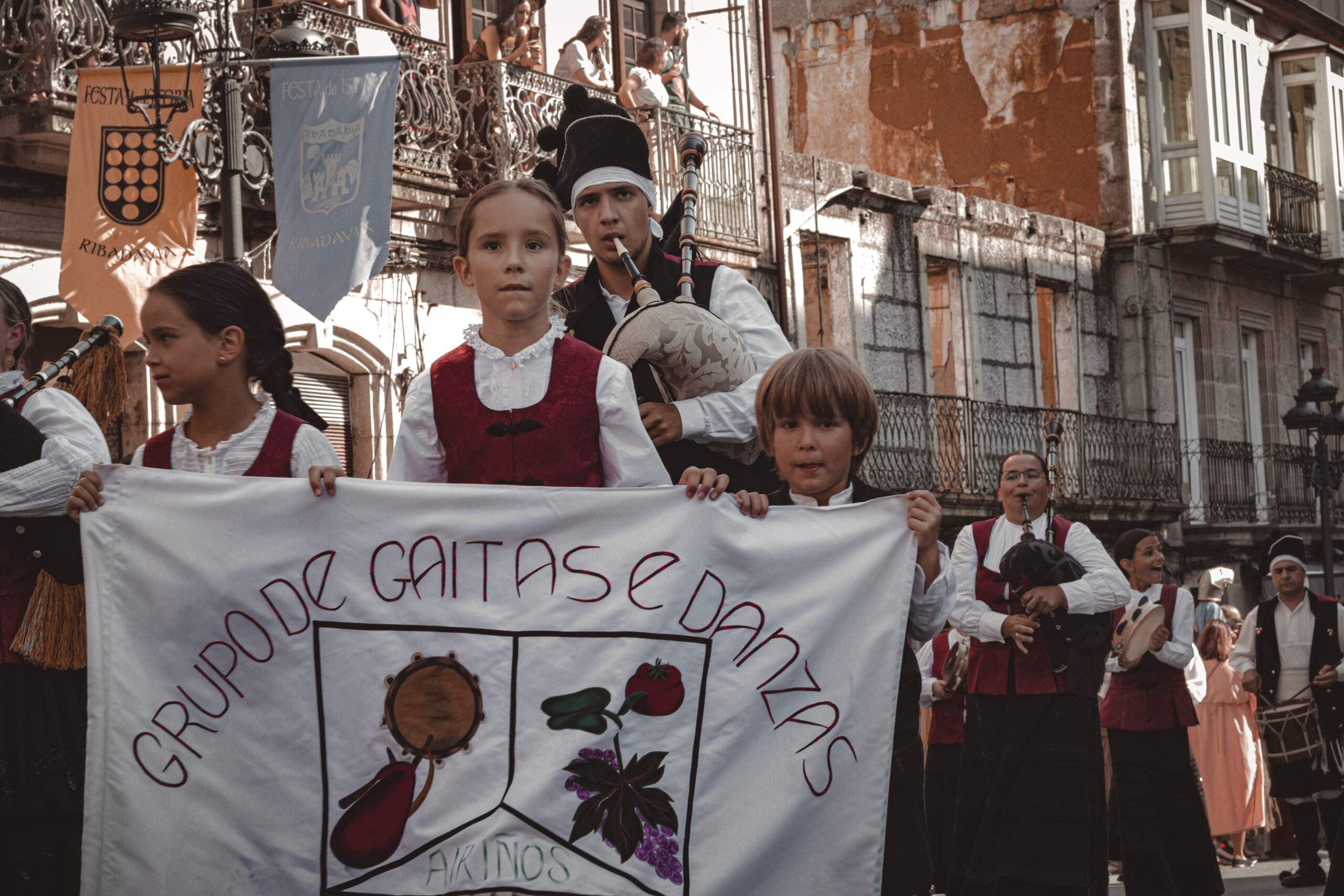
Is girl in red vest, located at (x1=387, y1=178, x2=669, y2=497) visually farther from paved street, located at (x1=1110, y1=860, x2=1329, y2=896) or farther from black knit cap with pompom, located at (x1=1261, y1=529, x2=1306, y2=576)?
black knit cap with pompom, located at (x1=1261, y1=529, x2=1306, y2=576)

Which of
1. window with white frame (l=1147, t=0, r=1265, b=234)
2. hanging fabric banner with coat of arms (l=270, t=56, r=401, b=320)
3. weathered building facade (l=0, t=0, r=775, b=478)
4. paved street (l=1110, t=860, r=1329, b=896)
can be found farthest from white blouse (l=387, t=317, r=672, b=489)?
window with white frame (l=1147, t=0, r=1265, b=234)

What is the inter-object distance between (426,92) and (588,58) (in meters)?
2.60

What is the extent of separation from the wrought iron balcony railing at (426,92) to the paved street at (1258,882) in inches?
260

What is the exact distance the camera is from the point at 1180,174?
86.6 feet

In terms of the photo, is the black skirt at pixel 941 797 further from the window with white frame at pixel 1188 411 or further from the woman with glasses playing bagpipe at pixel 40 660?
the window with white frame at pixel 1188 411

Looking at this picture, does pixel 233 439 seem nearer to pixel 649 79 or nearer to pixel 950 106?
pixel 649 79

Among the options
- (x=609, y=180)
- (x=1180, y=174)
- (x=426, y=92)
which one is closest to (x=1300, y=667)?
(x=426, y=92)

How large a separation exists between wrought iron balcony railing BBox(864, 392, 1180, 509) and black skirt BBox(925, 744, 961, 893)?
31.6 feet

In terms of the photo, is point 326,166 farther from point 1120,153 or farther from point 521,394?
point 1120,153

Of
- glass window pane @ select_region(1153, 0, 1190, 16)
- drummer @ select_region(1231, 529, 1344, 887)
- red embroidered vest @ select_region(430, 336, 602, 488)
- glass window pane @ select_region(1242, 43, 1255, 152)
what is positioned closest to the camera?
red embroidered vest @ select_region(430, 336, 602, 488)

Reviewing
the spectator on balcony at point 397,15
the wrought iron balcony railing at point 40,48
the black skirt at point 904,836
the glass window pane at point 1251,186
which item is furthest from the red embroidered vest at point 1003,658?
the glass window pane at point 1251,186

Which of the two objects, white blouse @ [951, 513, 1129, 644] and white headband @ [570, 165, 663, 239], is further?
white blouse @ [951, 513, 1129, 644]

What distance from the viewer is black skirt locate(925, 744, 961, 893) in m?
10.6

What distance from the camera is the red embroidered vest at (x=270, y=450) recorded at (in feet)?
15.0
